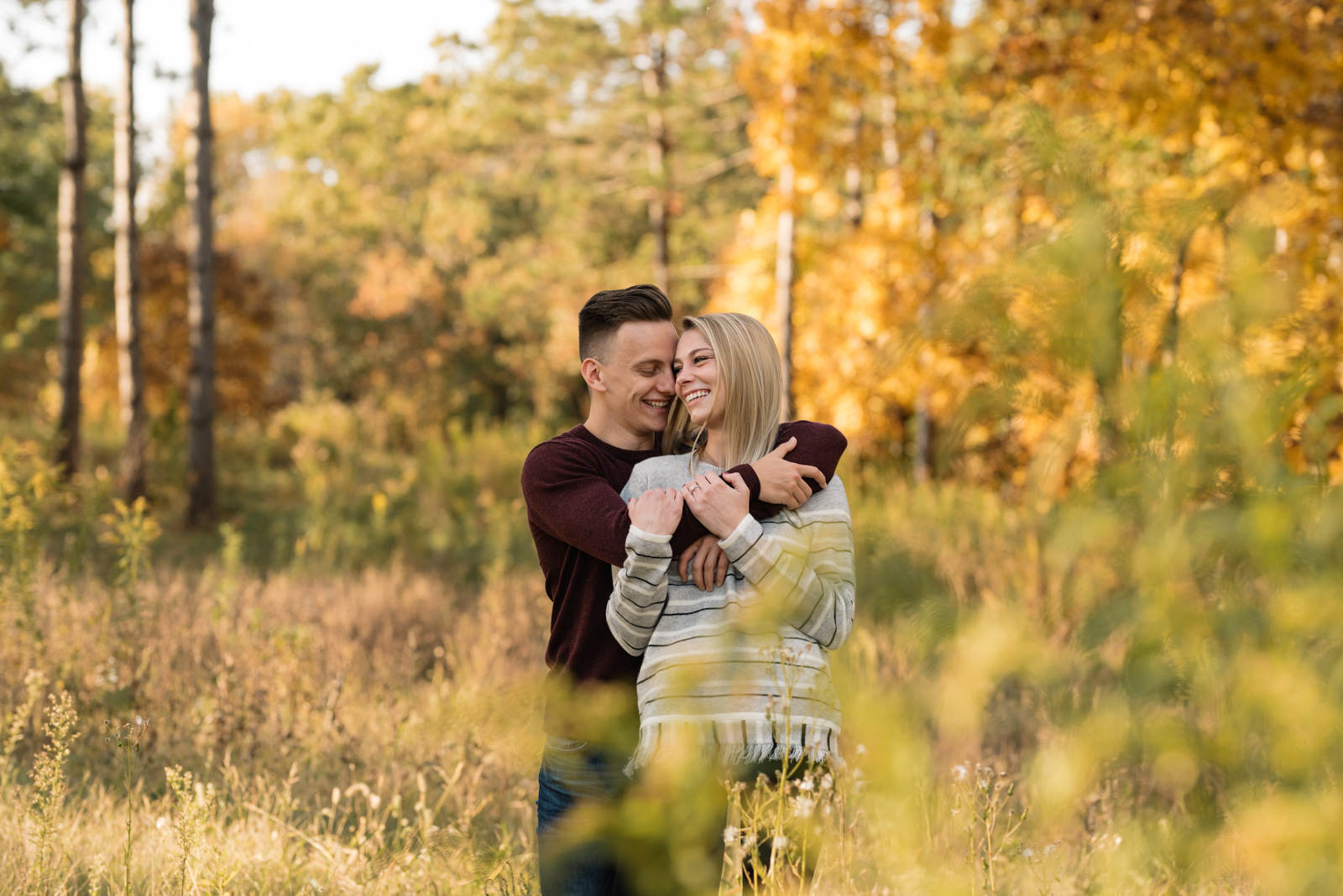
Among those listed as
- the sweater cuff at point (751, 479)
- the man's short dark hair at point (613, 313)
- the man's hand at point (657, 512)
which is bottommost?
the man's hand at point (657, 512)

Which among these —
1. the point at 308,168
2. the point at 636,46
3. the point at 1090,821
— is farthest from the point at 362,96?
the point at 1090,821

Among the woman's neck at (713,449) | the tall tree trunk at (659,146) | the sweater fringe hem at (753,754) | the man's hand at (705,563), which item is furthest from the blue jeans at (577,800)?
the tall tree trunk at (659,146)

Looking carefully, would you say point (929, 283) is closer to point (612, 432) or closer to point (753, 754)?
point (612, 432)

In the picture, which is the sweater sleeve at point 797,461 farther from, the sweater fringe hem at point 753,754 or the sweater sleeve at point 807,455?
the sweater fringe hem at point 753,754

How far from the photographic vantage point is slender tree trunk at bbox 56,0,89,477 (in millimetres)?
9891

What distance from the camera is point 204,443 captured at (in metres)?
9.45

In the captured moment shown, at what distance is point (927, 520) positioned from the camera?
410cm

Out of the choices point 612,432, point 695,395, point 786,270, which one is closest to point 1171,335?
point 695,395

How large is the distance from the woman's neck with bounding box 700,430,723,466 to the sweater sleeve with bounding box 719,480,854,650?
0.23m

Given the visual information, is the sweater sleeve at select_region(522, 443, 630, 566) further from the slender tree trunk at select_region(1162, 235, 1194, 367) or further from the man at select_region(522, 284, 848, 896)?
the slender tree trunk at select_region(1162, 235, 1194, 367)

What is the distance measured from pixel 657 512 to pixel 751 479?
202mm

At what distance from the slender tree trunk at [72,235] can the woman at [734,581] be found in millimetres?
9887

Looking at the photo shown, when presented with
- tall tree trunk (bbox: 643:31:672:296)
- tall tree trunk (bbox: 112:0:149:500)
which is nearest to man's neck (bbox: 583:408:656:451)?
tall tree trunk (bbox: 112:0:149:500)

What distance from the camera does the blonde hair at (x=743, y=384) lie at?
1.90 meters
